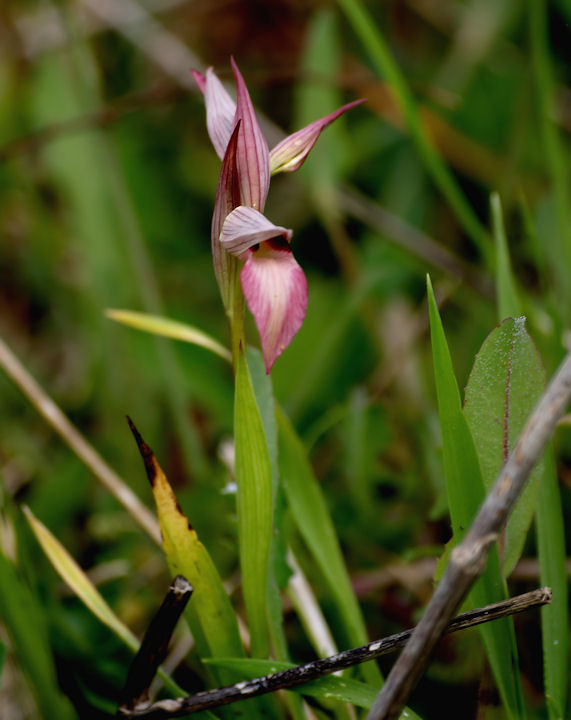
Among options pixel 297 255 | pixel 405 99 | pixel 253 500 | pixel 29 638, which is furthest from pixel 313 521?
pixel 297 255

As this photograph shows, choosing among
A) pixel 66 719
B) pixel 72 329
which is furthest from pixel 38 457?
pixel 66 719

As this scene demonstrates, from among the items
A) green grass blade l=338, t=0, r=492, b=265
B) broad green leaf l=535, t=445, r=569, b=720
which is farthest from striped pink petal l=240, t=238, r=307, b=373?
green grass blade l=338, t=0, r=492, b=265

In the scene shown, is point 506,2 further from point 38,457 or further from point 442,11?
point 38,457

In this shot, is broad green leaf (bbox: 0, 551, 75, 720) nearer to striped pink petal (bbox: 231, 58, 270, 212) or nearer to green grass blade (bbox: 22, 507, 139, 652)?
green grass blade (bbox: 22, 507, 139, 652)

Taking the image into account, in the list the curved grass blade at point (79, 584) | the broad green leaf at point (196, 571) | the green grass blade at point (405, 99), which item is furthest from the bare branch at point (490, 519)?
the green grass blade at point (405, 99)

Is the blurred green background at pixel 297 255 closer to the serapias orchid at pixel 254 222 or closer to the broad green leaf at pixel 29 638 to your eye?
the broad green leaf at pixel 29 638
